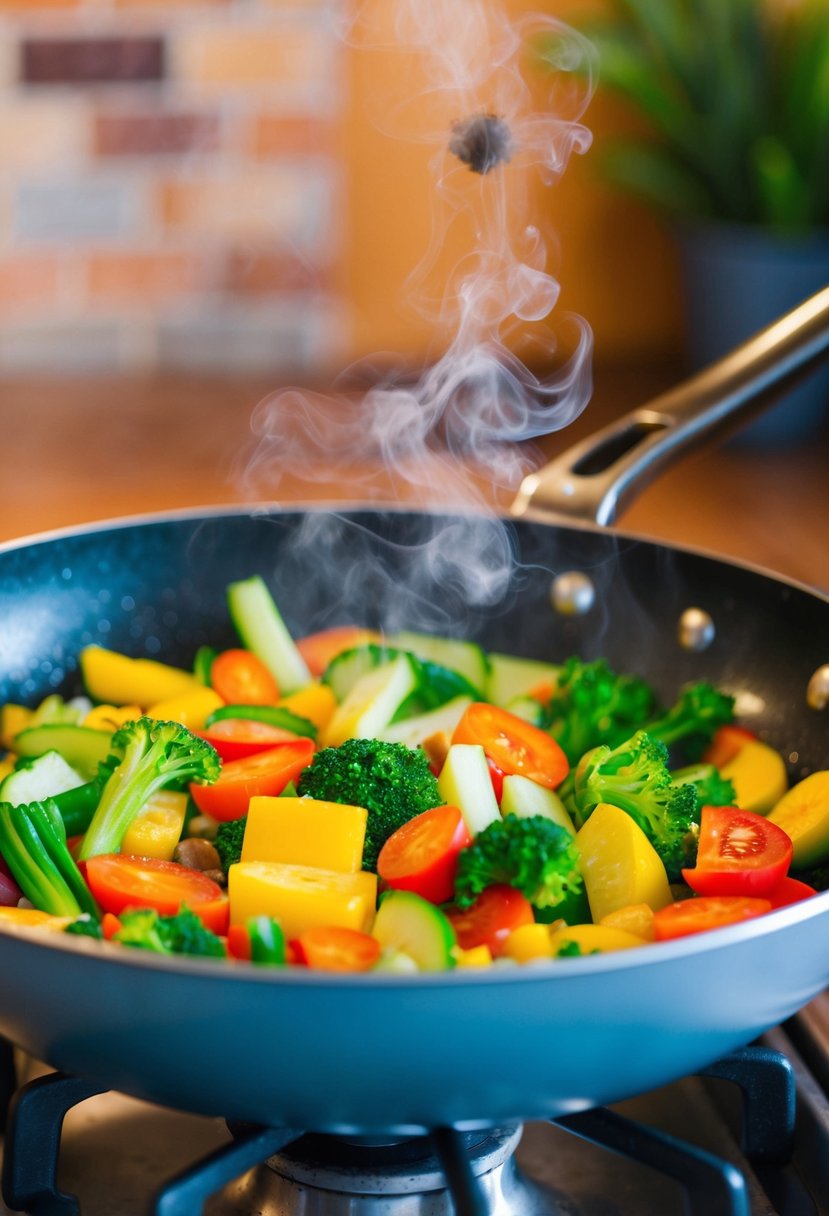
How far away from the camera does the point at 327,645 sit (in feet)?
4.92

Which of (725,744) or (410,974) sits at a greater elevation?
(410,974)

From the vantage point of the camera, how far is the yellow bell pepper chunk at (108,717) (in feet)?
4.20

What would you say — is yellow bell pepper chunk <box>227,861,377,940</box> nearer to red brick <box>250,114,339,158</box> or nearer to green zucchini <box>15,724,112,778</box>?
green zucchini <box>15,724,112,778</box>

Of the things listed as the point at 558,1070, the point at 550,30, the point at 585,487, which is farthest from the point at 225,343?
the point at 558,1070

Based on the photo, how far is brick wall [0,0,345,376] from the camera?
2545mm

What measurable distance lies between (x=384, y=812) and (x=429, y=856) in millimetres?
88

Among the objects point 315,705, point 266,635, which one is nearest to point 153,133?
point 266,635

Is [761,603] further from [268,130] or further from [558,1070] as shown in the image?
[268,130]

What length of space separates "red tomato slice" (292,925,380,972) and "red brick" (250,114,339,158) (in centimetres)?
207

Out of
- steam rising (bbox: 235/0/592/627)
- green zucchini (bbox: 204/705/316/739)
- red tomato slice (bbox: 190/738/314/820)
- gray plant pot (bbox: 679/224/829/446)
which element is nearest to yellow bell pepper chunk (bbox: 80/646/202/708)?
green zucchini (bbox: 204/705/316/739)

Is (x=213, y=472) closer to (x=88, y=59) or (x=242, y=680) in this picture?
(x=88, y=59)

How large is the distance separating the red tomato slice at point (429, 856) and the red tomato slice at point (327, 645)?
0.46m

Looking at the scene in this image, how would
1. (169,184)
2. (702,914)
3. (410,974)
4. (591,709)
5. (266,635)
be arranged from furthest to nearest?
(169,184), (266,635), (591,709), (702,914), (410,974)

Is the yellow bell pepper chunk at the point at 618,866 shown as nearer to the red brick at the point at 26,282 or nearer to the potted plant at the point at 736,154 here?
the potted plant at the point at 736,154
